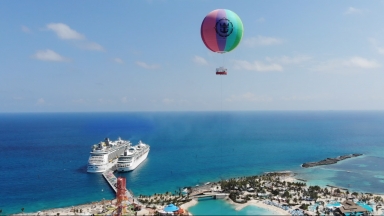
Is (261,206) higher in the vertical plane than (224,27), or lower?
lower

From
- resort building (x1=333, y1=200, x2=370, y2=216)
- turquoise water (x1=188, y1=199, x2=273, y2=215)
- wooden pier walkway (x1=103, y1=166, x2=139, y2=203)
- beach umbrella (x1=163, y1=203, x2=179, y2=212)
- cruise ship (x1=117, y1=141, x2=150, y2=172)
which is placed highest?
cruise ship (x1=117, y1=141, x2=150, y2=172)

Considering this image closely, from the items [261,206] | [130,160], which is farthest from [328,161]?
[130,160]

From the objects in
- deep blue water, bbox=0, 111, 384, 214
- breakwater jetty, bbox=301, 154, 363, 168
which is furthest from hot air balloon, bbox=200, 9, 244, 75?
breakwater jetty, bbox=301, 154, 363, 168

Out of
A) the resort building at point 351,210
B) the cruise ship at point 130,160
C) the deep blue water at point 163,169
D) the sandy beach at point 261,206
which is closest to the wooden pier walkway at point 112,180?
the deep blue water at point 163,169

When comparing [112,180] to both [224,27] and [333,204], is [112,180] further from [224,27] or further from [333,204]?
[333,204]

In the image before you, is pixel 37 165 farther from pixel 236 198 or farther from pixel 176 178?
pixel 236 198

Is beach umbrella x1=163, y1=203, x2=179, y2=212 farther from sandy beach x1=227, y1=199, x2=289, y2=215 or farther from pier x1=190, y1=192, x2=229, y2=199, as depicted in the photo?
sandy beach x1=227, y1=199, x2=289, y2=215

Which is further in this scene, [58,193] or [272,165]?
[272,165]

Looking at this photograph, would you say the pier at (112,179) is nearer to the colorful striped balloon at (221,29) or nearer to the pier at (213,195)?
the pier at (213,195)

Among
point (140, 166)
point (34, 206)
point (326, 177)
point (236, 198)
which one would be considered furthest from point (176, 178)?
point (326, 177)
